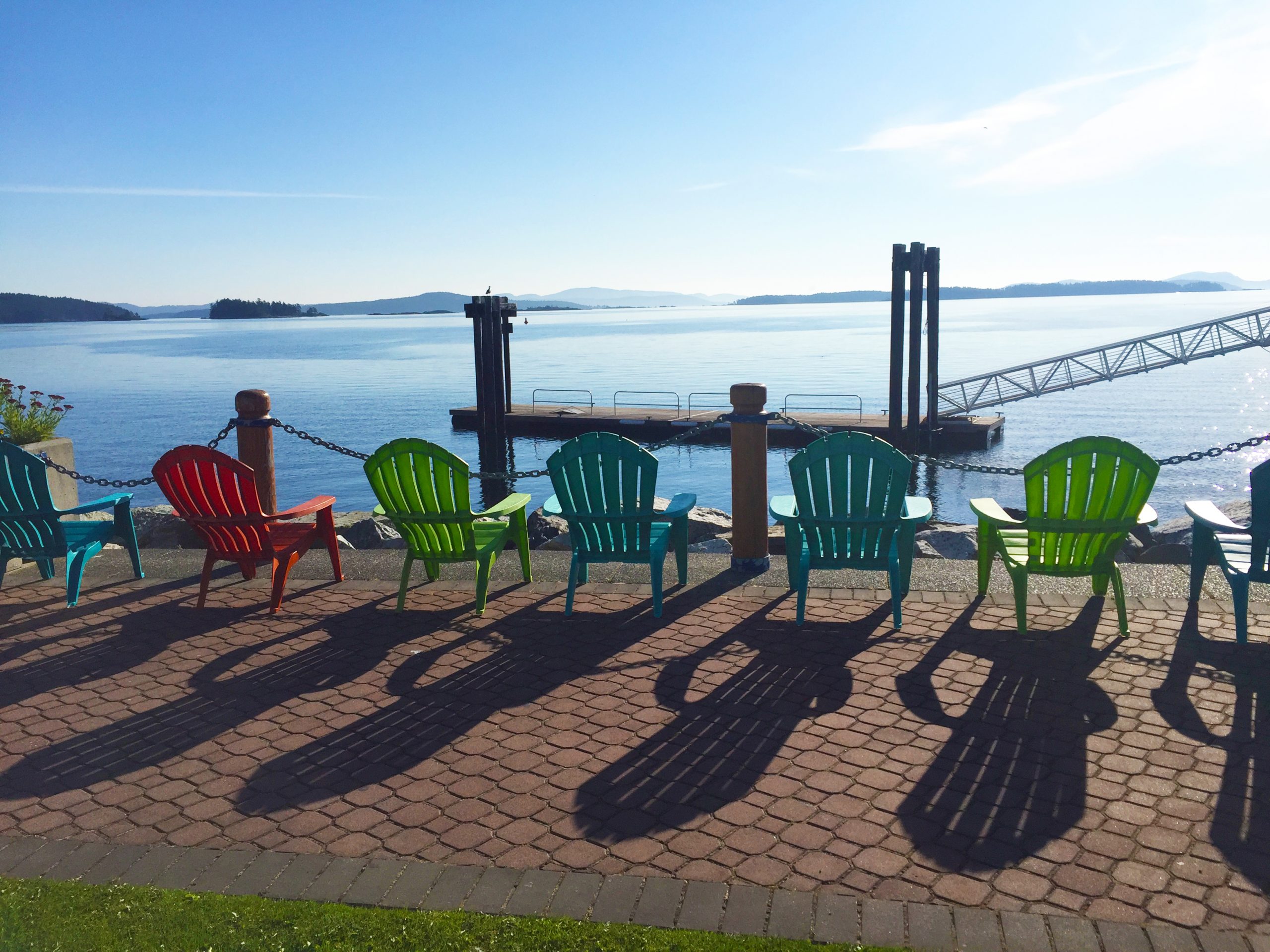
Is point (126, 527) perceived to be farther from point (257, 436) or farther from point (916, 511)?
point (916, 511)

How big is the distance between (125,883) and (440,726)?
155cm

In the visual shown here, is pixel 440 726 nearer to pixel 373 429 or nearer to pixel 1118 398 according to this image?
pixel 373 429

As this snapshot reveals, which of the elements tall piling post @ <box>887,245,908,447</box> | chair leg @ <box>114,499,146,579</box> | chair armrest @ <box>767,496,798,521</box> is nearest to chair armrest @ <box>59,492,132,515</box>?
chair leg @ <box>114,499,146,579</box>

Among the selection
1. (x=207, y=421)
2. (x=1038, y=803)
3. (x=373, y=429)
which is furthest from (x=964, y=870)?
(x=207, y=421)

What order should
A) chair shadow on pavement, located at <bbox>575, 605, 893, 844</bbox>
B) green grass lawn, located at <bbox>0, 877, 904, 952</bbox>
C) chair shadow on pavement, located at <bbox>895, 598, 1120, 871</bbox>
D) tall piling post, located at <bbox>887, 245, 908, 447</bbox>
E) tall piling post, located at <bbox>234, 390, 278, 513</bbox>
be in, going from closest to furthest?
green grass lawn, located at <bbox>0, 877, 904, 952</bbox> → chair shadow on pavement, located at <bbox>895, 598, 1120, 871</bbox> → chair shadow on pavement, located at <bbox>575, 605, 893, 844</bbox> → tall piling post, located at <bbox>234, 390, 278, 513</bbox> → tall piling post, located at <bbox>887, 245, 908, 447</bbox>

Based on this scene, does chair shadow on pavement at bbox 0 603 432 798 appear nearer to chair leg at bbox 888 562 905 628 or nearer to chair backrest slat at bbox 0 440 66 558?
chair backrest slat at bbox 0 440 66 558

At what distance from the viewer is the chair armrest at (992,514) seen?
622cm

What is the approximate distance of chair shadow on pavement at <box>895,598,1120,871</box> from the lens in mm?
3617

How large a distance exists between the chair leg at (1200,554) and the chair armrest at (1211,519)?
0.06 meters

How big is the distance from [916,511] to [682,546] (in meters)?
1.53

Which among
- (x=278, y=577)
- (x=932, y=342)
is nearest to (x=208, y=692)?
(x=278, y=577)

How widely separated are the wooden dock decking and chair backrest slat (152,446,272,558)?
840 inches

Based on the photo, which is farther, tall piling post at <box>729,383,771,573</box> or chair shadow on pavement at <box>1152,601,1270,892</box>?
tall piling post at <box>729,383,771,573</box>

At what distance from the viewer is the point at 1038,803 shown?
3.82 m
